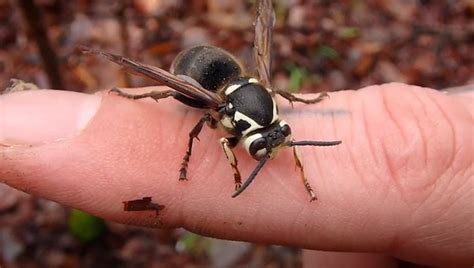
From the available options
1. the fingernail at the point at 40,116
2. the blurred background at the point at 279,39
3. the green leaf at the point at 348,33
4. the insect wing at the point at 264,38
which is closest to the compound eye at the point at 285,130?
the insect wing at the point at 264,38

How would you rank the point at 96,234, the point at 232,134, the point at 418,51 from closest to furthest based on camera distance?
1. the point at 232,134
2. the point at 96,234
3. the point at 418,51

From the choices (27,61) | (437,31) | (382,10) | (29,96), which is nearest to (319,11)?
(382,10)

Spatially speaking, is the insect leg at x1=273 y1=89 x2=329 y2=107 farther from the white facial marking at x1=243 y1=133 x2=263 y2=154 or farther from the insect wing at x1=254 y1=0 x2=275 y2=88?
the white facial marking at x1=243 y1=133 x2=263 y2=154

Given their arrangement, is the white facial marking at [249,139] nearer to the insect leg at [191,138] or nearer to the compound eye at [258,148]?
the compound eye at [258,148]

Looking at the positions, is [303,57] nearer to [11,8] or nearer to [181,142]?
[11,8]

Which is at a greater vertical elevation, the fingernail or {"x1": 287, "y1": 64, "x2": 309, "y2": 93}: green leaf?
{"x1": 287, "y1": 64, "x2": 309, "y2": 93}: green leaf

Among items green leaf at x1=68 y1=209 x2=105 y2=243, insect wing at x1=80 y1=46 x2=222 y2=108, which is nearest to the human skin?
insect wing at x1=80 y1=46 x2=222 y2=108

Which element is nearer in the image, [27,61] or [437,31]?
[27,61]

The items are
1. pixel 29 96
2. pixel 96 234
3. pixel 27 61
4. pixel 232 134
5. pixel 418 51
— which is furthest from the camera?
pixel 418 51
